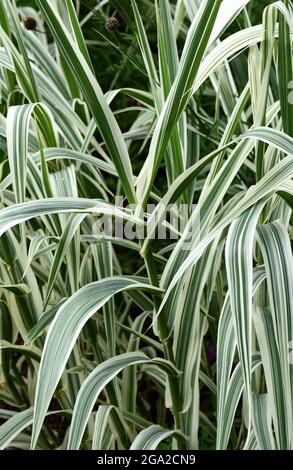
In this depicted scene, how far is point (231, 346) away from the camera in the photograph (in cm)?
87

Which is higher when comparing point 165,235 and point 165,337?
point 165,235

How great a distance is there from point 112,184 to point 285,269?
1.06 meters

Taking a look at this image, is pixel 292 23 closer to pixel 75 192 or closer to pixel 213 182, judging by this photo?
pixel 213 182

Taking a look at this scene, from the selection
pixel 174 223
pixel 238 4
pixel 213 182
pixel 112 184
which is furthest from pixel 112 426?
pixel 112 184

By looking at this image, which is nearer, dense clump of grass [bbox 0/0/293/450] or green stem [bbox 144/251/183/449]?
dense clump of grass [bbox 0/0/293/450]

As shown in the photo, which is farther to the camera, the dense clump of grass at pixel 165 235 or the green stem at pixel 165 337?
the green stem at pixel 165 337
